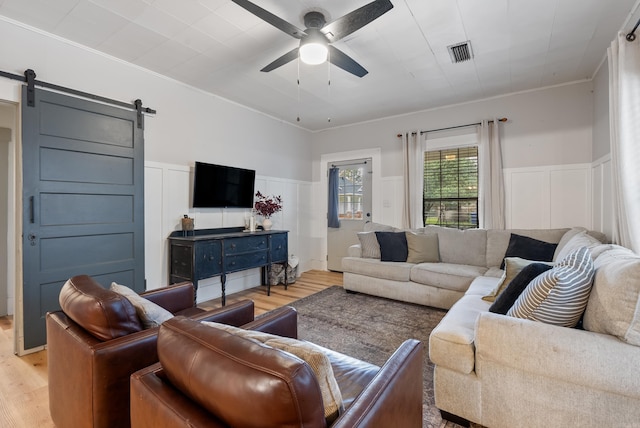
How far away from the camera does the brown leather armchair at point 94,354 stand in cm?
115

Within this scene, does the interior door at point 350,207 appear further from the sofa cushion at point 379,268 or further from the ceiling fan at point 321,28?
the ceiling fan at point 321,28

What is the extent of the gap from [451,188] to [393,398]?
162 inches

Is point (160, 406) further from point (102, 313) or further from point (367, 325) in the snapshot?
point (367, 325)

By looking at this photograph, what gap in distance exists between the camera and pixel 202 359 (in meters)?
0.77

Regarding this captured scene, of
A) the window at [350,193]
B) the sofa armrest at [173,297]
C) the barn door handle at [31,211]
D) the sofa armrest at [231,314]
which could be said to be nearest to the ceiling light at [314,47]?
the sofa armrest at [231,314]

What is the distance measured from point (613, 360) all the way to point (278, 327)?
1525 millimetres

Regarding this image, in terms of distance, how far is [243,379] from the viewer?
2.19ft

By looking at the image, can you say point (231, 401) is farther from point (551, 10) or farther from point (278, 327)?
point (551, 10)

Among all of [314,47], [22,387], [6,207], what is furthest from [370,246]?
[6,207]

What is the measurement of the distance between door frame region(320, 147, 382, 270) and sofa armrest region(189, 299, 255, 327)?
3.69 m

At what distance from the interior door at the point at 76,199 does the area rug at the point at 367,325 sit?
75.0 inches

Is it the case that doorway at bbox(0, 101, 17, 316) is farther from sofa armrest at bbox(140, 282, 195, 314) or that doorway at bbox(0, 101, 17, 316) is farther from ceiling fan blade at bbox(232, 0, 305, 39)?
ceiling fan blade at bbox(232, 0, 305, 39)

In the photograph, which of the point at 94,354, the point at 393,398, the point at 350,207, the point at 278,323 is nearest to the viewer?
the point at 393,398

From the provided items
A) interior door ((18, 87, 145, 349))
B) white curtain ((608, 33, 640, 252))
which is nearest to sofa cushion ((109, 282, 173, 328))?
interior door ((18, 87, 145, 349))
